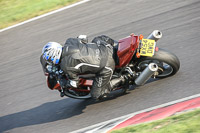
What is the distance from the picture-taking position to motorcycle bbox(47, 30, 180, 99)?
19.6ft

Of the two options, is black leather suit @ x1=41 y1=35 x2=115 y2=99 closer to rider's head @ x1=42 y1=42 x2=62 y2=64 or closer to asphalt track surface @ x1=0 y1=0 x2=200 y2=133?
rider's head @ x1=42 y1=42 x2=62 y2=64

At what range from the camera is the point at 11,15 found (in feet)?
40.1

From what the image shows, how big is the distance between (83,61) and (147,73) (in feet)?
3.80

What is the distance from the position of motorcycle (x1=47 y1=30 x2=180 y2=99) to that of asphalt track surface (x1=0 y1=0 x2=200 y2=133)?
0.36 metres

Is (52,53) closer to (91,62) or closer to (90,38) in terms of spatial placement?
(91,62)

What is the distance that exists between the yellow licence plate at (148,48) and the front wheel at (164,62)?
194 mm

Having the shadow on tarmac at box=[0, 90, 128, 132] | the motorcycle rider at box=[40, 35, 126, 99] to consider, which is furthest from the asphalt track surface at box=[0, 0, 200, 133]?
the motorcycle rider at box=[40, 35, 126, 99]

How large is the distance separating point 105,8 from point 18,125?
5324 millimetres

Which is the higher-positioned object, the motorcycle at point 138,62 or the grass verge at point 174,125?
the motorcycle at point 138,62

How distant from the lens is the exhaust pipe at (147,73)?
576cm

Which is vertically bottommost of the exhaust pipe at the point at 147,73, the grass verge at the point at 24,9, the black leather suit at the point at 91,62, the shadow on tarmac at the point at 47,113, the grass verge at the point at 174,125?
the shadow on tarmac at the point at 47,113

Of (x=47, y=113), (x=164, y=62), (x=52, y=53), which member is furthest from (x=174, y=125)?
(x=47, y=113)

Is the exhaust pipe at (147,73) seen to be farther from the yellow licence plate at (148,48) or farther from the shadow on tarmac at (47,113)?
the shadow on tarmac at (47,113)

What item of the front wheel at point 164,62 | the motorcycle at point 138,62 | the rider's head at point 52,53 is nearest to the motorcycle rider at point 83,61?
the rider's head at point 52,53
